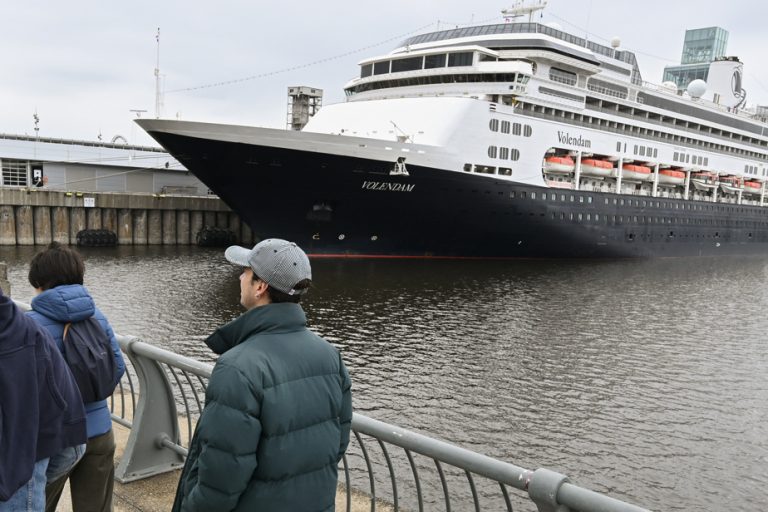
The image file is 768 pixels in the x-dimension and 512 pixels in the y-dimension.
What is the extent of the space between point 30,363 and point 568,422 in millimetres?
8965

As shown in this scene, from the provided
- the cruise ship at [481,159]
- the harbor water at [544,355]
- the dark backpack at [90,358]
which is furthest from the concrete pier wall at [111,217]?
the dark backpack at [90,358]

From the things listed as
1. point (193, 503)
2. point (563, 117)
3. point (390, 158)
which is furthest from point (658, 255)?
point (193, 503)

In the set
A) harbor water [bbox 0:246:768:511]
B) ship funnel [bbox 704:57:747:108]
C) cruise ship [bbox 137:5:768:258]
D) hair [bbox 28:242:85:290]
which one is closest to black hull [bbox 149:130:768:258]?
cruise ship [bbox 137:5:768:258]

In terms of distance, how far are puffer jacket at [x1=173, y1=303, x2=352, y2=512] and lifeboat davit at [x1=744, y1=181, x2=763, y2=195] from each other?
5136cm

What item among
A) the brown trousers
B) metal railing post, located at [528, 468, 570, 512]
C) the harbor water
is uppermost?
metal railing post, located at [528, 468, 570, 512]

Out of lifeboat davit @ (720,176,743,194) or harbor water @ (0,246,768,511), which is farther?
lifeboat davit @ (720,176,743,194)

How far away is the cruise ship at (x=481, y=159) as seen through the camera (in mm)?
24484

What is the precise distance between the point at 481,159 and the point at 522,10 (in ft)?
42.8

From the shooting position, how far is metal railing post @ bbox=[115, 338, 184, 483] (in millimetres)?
4398

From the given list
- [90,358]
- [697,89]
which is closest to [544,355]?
[90,358]

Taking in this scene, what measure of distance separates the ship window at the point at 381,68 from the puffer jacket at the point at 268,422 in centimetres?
3111

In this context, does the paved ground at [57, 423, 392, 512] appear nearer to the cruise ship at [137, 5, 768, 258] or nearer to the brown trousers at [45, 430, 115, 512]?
the brown trousers at [45, 430, 115, 512]

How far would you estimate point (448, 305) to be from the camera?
18.5 m

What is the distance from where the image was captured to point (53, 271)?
313cm
